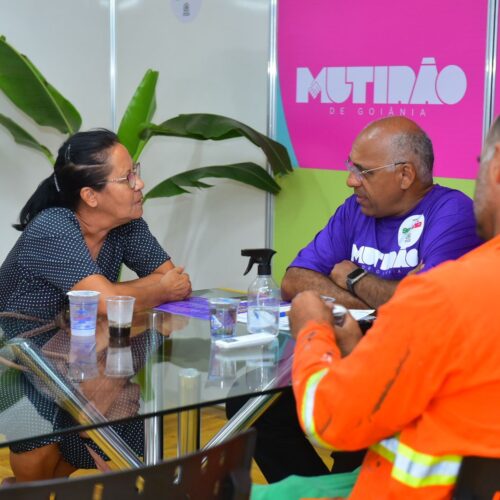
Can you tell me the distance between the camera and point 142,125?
424 cm

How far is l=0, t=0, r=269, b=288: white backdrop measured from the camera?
461cm

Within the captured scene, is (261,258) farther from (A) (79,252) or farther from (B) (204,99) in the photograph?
(B) (204,99)

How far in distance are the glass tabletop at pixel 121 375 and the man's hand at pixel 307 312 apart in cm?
16

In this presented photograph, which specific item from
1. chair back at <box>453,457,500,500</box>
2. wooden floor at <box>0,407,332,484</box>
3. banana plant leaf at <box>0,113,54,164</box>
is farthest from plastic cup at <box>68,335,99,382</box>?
banana plant leaf at <box>0,113,54,164</box>

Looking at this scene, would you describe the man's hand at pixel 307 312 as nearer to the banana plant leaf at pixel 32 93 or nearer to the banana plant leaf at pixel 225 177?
the banana plant leaf at pixel 225 177

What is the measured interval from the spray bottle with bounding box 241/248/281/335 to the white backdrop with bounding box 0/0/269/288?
188 cm

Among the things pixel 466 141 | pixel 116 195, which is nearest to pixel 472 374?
pixel 116 195

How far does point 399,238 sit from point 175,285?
79 centimetres

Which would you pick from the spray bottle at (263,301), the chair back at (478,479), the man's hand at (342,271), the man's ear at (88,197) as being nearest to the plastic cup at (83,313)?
the spray bottle at (263,301)

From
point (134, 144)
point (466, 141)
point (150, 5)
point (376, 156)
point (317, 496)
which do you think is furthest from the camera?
point (150, 5)

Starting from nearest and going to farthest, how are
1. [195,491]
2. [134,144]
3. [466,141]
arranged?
[195,491], [466,141], [134,144]

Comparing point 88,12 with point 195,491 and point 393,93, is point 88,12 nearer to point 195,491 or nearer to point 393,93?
point 393,93

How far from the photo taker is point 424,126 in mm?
3936

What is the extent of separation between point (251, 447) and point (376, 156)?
171 cm
